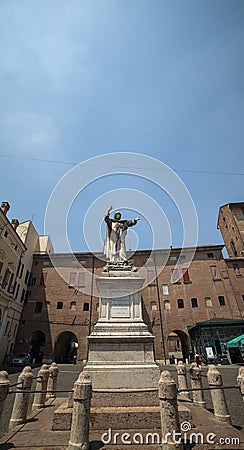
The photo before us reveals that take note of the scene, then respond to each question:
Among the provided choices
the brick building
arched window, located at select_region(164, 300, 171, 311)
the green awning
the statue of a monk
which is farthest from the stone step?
arched window, located at select_region(164, 300, 171, 311)

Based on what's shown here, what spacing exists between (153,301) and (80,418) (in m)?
27.7

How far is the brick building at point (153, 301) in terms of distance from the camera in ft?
92.2

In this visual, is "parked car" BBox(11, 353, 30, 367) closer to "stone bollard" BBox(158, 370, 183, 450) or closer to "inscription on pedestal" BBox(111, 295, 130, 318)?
"inscription on pedestal" BBox(111, 295, 130, 318)

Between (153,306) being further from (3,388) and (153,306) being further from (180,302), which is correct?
(3,388)

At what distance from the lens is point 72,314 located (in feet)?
96.4

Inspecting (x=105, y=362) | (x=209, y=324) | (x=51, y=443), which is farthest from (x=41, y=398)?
(x=209, y=324)

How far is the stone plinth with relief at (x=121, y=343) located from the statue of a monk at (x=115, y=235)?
50.9 inches

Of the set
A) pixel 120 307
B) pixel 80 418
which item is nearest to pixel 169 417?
pixel 80 418

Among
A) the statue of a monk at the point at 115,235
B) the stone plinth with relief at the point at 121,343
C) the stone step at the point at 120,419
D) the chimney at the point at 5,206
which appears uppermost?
the chimney at the point at 5,206

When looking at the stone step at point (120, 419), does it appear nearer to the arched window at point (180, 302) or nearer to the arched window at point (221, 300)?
the arched window at point (180, 302)

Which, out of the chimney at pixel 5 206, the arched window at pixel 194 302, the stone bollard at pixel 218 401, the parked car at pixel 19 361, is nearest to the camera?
the stone bollard at pixel 218 401

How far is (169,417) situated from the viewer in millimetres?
3539

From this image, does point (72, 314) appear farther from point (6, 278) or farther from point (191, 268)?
point (191, 268)

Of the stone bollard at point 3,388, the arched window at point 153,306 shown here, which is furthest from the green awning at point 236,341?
the stone bollard at point 3,388
